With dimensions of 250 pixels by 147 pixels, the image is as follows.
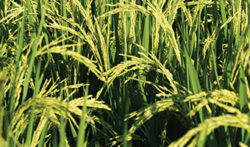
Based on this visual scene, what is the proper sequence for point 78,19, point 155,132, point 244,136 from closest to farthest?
point 244,136
point 155,132
point 78,19

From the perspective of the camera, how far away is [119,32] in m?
1.65

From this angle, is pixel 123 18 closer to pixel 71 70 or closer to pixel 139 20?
pixel 139 20

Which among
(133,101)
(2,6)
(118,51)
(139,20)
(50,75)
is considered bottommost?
(133,101)

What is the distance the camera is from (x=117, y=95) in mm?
1479

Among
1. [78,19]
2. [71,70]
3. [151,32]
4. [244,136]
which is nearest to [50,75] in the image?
[71,70]

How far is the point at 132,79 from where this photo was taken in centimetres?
150

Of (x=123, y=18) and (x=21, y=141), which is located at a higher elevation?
(x=123, y=18)

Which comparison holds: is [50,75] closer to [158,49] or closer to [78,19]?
[78,19]

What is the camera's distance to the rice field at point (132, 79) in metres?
1.13

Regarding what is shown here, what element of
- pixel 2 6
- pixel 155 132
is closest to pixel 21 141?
pixel 155 132

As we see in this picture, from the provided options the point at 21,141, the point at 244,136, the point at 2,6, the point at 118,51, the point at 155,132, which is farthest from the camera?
the point at 2,6

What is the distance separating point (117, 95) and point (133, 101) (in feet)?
0.26

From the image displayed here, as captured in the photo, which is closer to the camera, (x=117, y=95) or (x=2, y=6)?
(x=117, y=95)

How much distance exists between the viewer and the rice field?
44.6 inches
